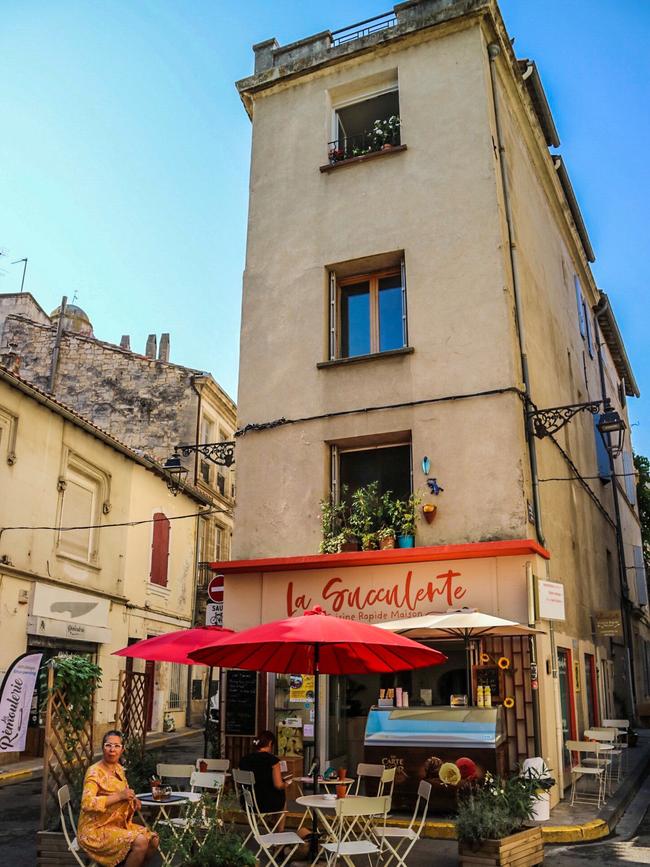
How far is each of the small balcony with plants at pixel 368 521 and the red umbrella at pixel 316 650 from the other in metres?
2.76

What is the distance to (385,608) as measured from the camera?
10.7 m

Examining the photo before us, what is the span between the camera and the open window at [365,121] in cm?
1352

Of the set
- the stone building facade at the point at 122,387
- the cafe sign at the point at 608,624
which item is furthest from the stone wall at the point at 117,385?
the cafe sign at the point at 608,624

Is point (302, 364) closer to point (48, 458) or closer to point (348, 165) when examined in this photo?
point (348, 165)

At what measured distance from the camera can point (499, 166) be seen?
1255cm

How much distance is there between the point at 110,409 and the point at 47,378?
2.32m

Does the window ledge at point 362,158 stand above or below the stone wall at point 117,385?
below

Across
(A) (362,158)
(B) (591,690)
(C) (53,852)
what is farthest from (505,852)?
(A) (362,158)

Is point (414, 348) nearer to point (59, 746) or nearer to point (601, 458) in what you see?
point (59, 746)

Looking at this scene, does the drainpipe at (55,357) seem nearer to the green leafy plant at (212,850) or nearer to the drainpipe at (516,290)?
the drainpipe at (516,290)

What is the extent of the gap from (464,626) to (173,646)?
3.48m

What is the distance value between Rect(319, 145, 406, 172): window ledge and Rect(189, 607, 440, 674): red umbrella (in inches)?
324

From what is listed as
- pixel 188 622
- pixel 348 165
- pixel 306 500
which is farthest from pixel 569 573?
pixel 188 622

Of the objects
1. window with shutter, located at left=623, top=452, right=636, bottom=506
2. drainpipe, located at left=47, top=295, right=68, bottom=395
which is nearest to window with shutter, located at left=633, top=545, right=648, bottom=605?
window with shutter, located at left=623, top=452, right=636, bottom=506
